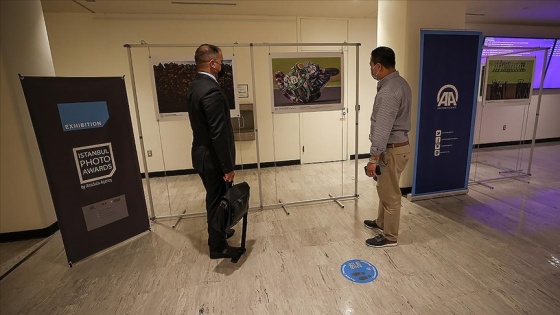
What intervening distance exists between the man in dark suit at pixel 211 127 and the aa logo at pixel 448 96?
2.68 meters

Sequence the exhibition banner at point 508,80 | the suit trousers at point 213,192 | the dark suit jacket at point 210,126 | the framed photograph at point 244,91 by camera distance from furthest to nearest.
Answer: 1. the framed photograph at point 244,91
2. the exhibition banner at point 508,80
3. the suit trousers at point 213,192
4. the dark suit jacket at point 210,126

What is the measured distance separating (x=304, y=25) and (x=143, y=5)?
2725 millimetres

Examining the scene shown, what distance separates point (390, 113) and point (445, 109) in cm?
169

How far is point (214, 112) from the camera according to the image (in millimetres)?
2115

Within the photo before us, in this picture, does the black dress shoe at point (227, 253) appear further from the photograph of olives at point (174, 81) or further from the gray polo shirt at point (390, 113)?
the photograph of olives at point (174, 81)

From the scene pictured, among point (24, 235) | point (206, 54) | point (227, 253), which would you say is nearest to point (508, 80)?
point (206, 54)

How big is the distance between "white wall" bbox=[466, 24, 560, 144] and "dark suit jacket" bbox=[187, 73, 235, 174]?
20.5ft

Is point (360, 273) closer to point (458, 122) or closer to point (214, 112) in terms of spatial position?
point (214, 112)

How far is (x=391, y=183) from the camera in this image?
8.05 ft

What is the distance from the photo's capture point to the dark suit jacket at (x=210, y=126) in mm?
2119

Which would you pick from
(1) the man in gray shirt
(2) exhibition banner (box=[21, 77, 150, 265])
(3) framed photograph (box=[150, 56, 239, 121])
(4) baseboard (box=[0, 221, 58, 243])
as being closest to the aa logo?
(1) the man in gray shirt

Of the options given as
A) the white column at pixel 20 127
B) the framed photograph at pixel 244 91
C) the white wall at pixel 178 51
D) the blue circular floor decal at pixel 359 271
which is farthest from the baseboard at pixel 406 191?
the white column at pixel 20 127

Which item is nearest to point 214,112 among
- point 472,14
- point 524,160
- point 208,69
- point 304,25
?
point 208,69

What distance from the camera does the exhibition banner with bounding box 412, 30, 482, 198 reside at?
3.27 m
